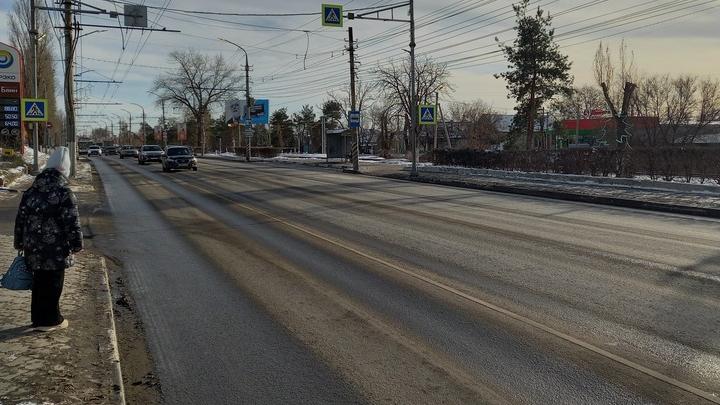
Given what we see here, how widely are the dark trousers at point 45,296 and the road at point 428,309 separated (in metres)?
0.88

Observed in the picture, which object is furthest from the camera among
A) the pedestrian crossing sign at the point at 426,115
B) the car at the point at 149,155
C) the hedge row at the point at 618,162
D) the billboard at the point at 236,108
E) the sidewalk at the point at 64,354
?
the billboard at the point at 236,108

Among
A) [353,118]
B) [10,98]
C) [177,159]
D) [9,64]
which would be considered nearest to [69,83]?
[177,159]

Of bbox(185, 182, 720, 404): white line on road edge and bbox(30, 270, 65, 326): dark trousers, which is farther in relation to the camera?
bbox(30, 270, 65, 326): dark trousers

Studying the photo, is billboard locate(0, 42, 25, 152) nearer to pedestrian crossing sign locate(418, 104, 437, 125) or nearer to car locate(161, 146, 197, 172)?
car locate(161, 146, 197, 172)

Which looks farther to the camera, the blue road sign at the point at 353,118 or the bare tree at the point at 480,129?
the bare tree at the point at 480,129

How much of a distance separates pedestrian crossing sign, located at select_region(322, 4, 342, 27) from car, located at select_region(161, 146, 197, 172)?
48.1ft

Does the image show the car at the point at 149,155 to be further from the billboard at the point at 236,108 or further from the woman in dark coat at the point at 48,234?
the woman in dark coat at the point at 48,234

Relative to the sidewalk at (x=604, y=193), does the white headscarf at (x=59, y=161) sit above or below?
above

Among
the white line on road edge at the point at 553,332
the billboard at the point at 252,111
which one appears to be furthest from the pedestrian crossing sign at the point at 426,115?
the billboard at the point at 252,111

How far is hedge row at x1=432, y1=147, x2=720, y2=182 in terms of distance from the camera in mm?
19984

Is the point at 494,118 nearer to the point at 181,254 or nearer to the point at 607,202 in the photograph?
the point at 607,202

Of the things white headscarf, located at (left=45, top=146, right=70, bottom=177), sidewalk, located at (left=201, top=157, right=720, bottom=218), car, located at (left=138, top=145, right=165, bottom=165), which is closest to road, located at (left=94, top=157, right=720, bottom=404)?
white headscarf, located at (left=45, top=146, right=70, bottom=177)

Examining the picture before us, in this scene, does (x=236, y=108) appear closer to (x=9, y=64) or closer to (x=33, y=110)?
(x=9, y=64)

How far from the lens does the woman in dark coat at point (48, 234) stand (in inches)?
192
